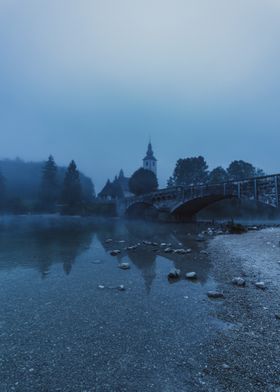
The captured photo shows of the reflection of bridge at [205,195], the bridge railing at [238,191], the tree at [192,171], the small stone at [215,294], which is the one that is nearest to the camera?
the small stone at [215,294]

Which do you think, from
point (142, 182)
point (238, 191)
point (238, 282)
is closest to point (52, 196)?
point (142, 182)

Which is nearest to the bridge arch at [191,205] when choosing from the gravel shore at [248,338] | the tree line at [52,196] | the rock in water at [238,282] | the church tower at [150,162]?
the gravel shore at [248,338]

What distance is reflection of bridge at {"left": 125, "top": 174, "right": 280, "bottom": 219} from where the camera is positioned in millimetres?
31406

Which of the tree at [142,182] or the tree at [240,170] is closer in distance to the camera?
the tree at [142,182]

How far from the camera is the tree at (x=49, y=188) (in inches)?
3696

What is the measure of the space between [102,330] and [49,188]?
96.7 meters

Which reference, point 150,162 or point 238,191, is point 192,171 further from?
point 238,191

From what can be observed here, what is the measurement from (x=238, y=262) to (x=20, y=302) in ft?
38.0

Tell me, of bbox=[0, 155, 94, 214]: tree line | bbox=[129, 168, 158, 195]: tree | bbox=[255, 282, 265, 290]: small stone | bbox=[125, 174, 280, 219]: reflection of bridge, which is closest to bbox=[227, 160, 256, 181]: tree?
bbox=[129, 168, 158, 195]: tree

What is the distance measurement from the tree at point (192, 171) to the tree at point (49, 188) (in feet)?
184

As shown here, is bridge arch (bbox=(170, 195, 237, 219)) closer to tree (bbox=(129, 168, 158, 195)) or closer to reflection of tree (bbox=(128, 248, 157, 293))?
tree (bbox=(129, 168, 158, 195))

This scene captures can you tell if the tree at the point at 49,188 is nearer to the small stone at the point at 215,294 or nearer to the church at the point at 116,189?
the church at the point at 116,189

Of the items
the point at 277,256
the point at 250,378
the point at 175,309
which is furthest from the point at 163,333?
the point at 277,256

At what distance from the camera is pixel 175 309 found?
7379mm
